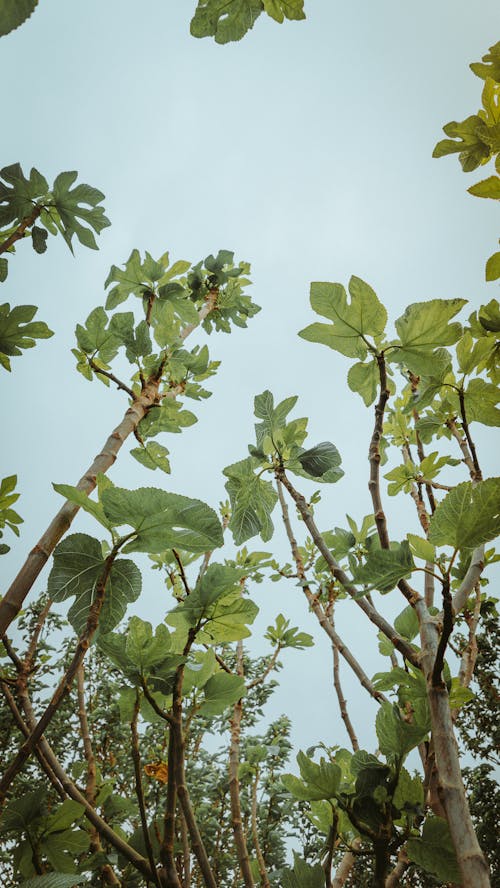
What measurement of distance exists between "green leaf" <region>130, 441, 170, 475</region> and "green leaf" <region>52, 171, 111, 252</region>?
61 cm

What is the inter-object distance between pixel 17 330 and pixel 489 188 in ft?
3.83

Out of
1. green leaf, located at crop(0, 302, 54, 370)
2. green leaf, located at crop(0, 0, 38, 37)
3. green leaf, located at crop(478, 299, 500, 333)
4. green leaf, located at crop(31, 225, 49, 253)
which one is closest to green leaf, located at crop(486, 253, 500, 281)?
green leaf, located at crop(478, 299, 500, 333)

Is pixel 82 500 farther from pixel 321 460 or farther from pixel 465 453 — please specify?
pixel 465 453

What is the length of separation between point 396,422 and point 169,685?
1611 mm

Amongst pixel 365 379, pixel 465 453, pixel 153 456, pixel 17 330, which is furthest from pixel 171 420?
pixel 465 453

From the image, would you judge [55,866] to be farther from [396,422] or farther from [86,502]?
[396,422]

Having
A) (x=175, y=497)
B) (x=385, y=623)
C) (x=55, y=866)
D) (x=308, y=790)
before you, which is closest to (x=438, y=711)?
(x=385, y=623)

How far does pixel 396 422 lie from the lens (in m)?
2.06

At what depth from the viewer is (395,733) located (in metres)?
0.70

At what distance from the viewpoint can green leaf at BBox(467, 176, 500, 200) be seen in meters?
0.67

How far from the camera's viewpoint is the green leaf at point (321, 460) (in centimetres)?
100

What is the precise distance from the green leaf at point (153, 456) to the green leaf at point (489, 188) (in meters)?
1.04

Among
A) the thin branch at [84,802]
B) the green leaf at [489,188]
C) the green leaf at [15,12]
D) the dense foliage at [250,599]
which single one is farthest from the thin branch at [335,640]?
the green leaf at [15,12]

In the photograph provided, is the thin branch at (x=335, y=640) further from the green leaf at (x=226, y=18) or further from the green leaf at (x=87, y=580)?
the green leaf at (x=226, y=18)
